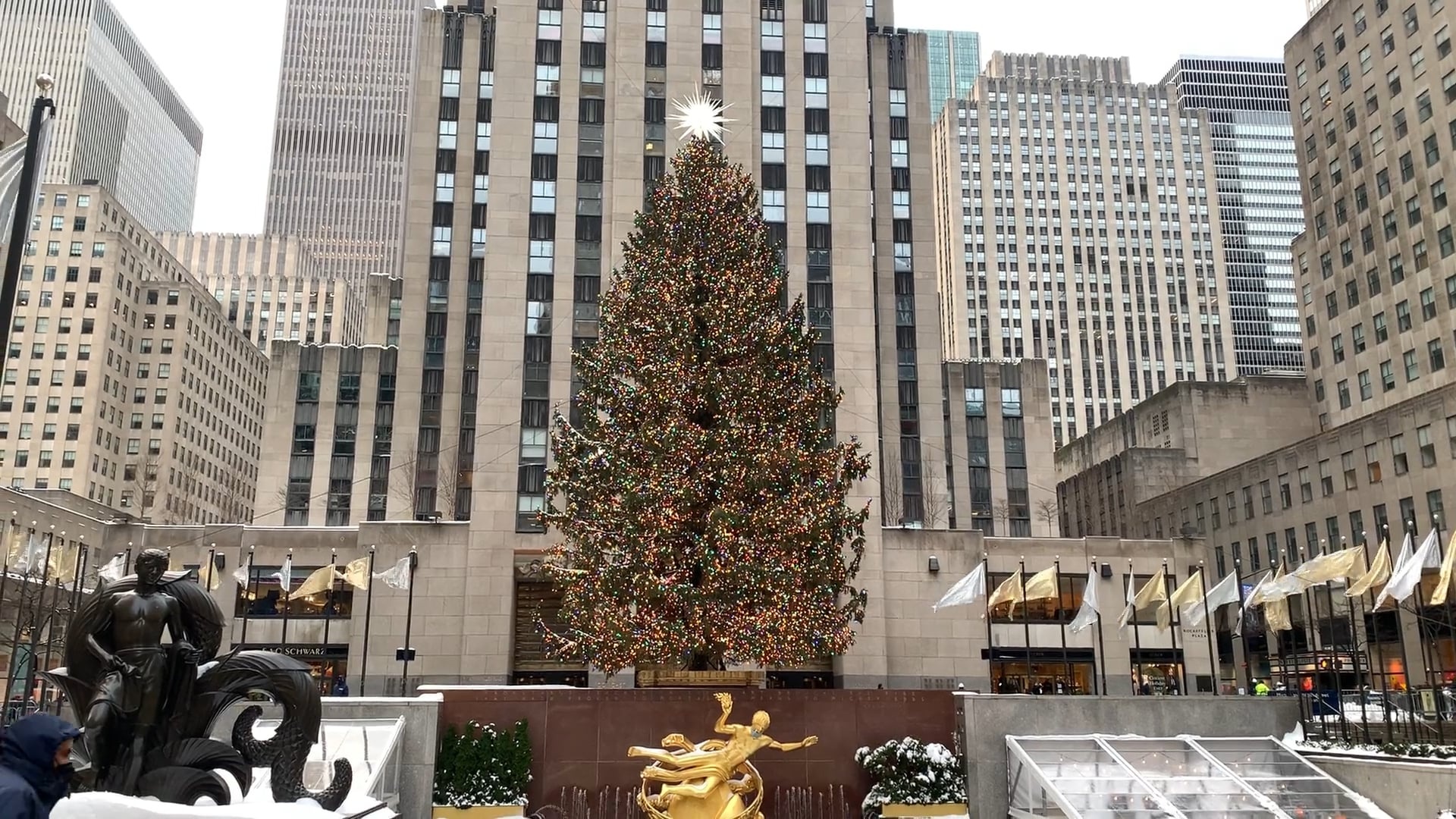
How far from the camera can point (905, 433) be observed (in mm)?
71062

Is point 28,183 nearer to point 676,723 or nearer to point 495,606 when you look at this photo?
point 676,723

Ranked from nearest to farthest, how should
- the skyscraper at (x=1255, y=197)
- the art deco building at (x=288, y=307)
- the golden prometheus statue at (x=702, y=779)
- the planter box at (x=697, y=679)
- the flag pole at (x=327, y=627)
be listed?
the golden prometheus statue at (x=702, y=779), the planter box at (x=697, y=679), the flag pole at (x=327, y=627), the skyscraper at (x=1255, y=197), the art deco building at (x=288, y=307)

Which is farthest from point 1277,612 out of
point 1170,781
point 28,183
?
point 28,183

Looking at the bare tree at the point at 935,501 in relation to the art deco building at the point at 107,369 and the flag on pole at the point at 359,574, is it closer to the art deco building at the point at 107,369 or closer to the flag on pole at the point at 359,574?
the flag on pole at the point at 359,574

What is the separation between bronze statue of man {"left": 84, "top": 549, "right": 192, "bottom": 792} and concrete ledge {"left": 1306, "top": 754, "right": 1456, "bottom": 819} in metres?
23.0

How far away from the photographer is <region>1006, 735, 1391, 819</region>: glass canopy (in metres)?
23.1

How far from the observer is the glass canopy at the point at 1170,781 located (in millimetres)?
23078

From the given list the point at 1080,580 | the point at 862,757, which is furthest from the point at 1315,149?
the point at 862,757

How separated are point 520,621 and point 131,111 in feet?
563

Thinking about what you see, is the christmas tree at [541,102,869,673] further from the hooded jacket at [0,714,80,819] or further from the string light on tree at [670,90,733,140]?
the hooded jacket at [0,714,80,819]

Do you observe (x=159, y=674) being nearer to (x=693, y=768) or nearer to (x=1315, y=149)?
(x=693, y=768)

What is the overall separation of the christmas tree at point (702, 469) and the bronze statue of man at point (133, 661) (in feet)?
49.8

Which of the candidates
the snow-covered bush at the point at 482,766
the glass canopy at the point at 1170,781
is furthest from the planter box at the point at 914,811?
the snow-covered bush at the point at 482,766

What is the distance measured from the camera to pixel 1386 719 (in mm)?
25422
